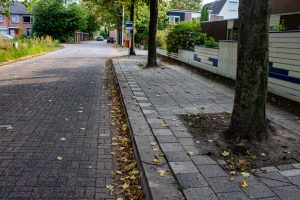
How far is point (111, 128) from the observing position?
252 inches

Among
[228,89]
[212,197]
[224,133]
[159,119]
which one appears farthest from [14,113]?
[228,89]

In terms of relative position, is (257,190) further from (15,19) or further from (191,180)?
(15,19)

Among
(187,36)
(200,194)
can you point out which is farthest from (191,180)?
(187,36)

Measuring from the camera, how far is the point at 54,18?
5538 cm

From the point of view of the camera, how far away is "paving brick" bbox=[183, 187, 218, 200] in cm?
330

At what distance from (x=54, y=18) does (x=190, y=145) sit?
55.2 meters

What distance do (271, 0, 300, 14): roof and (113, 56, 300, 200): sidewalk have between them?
974 cm

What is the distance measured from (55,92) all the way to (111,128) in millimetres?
4284

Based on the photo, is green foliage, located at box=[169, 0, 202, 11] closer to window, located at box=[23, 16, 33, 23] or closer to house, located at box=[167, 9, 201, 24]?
house, located at box=[167, 9, 201, 24]

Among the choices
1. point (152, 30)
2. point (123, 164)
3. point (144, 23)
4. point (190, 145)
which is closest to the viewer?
point (123, 164)

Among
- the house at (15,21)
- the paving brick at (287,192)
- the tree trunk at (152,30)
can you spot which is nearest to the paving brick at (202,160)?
the paving brick at (287,192)

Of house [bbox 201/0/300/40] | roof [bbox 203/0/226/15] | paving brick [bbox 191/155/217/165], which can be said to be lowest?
paving brick [bbox 191/155/217/165]

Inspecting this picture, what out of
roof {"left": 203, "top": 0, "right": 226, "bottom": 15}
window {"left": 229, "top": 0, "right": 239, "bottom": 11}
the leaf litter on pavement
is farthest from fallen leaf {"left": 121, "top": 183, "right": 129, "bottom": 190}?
window {"left": 229, "top": 0, "right": 239, "bottom": 11}

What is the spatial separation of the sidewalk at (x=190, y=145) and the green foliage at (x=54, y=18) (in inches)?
1942
